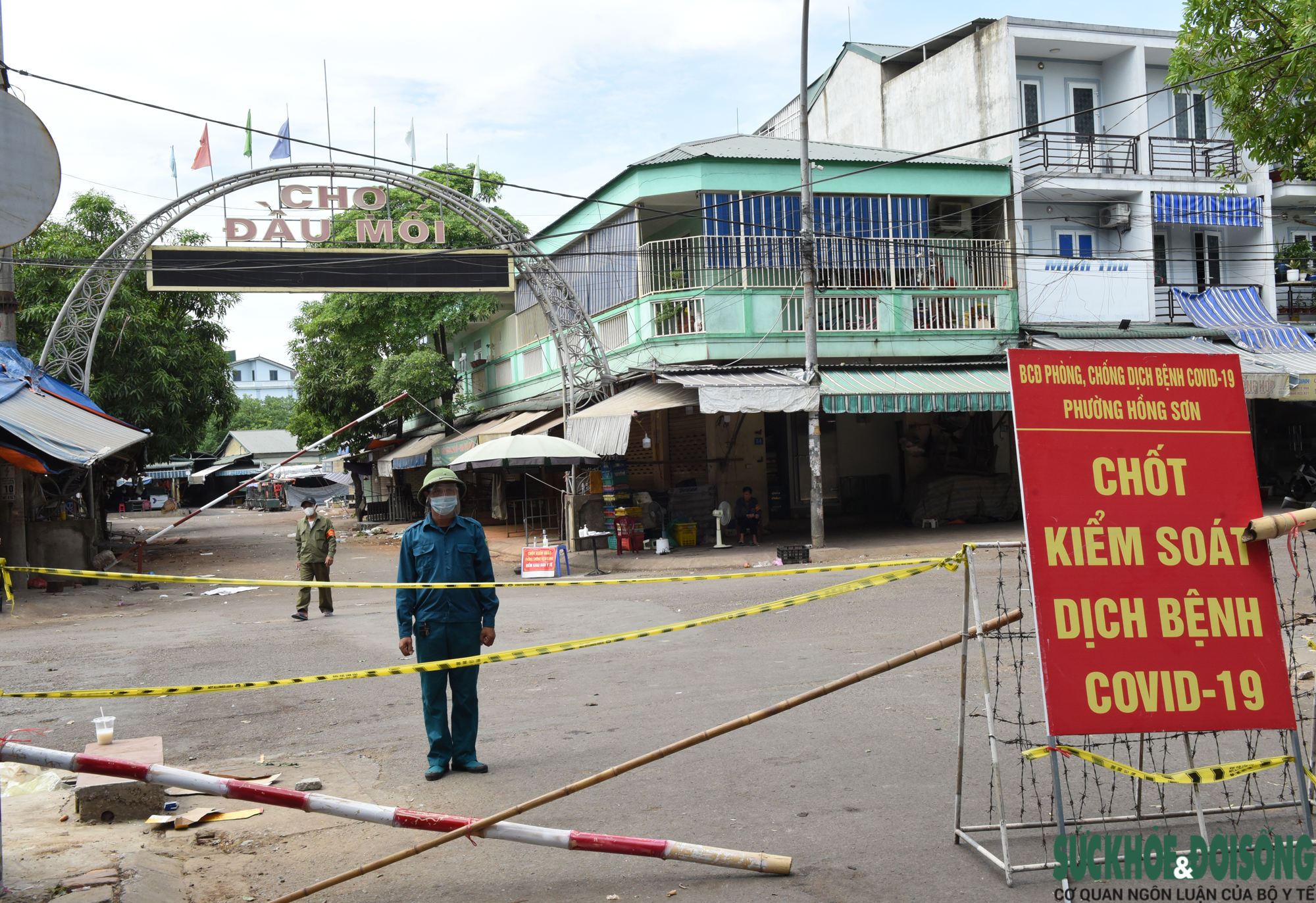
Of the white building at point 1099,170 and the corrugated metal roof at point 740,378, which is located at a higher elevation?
the white building at point 1099,170

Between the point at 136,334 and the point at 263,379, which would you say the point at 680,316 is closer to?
the point at 136,334

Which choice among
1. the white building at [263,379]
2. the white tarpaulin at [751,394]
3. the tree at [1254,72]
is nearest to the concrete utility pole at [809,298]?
the white tarpaulin at [751,394]

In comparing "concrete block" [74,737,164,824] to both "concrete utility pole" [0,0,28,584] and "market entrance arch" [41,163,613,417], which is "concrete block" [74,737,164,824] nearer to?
"concrete utility pole" [0,0,28,584]

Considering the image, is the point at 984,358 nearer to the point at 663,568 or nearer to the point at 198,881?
the point at 663,568

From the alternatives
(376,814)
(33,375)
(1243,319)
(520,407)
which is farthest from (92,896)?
(1243,319)

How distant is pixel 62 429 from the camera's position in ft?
50.7

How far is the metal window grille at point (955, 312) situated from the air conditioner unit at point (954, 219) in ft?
6.51

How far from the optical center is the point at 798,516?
933 inches

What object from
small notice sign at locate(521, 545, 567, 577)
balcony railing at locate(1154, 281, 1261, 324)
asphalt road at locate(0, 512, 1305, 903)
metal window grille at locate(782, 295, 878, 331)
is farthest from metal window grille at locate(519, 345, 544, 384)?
balcony railing at locate(1154, 281, 1261, 324)

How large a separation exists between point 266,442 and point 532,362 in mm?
53777

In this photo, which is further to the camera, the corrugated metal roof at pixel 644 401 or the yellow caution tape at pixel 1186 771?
the corrugated metal roof at pixel 644 401

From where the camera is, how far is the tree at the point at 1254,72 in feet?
36.5

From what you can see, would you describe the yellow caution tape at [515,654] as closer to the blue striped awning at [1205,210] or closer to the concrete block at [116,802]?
the concrete block at [116,802]

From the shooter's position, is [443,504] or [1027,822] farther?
[443,504]
